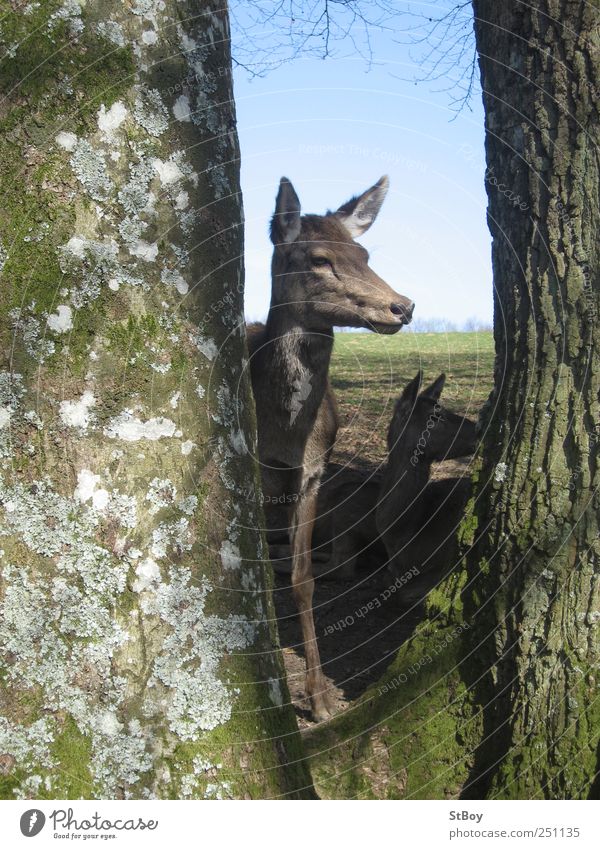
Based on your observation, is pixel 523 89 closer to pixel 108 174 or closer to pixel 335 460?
pixel 108 174

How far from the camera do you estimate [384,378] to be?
13.6 m

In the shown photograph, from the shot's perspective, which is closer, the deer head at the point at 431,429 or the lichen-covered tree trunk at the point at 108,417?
the lichen-covered tree trunk at the point at 108,417

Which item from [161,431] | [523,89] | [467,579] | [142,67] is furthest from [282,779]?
[523,89]

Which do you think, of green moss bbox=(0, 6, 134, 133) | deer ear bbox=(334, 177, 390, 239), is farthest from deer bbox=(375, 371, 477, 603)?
green moss bbox=(0, 6, 134, 133)

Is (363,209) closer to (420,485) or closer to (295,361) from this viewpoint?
(295,361)

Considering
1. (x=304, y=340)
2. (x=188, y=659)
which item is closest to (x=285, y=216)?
(x=304, y=340)

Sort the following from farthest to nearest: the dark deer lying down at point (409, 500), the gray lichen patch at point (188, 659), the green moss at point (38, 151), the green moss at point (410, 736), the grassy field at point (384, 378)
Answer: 1. the grassy field at point (384, 378)
2. the dark deer lying down at point (409, 500)
3. the green moss at point (410, 736)
4. the gray lichen patch at point (188, 659)
5. the green moss at point (38, 151)

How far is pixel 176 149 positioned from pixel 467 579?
2840mm

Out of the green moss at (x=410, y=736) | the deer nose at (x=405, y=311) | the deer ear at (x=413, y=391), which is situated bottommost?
the green moss at (x=410, y=736)

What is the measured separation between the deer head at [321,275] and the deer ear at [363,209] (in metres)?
0.17

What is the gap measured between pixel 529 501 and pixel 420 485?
177 inches

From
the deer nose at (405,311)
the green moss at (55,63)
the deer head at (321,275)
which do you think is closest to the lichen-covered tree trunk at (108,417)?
the green moss at (55,63)

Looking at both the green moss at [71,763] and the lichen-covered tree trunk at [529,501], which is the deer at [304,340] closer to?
the lichen-covered tree trunk at [529,501]

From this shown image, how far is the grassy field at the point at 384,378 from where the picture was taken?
11.3m
